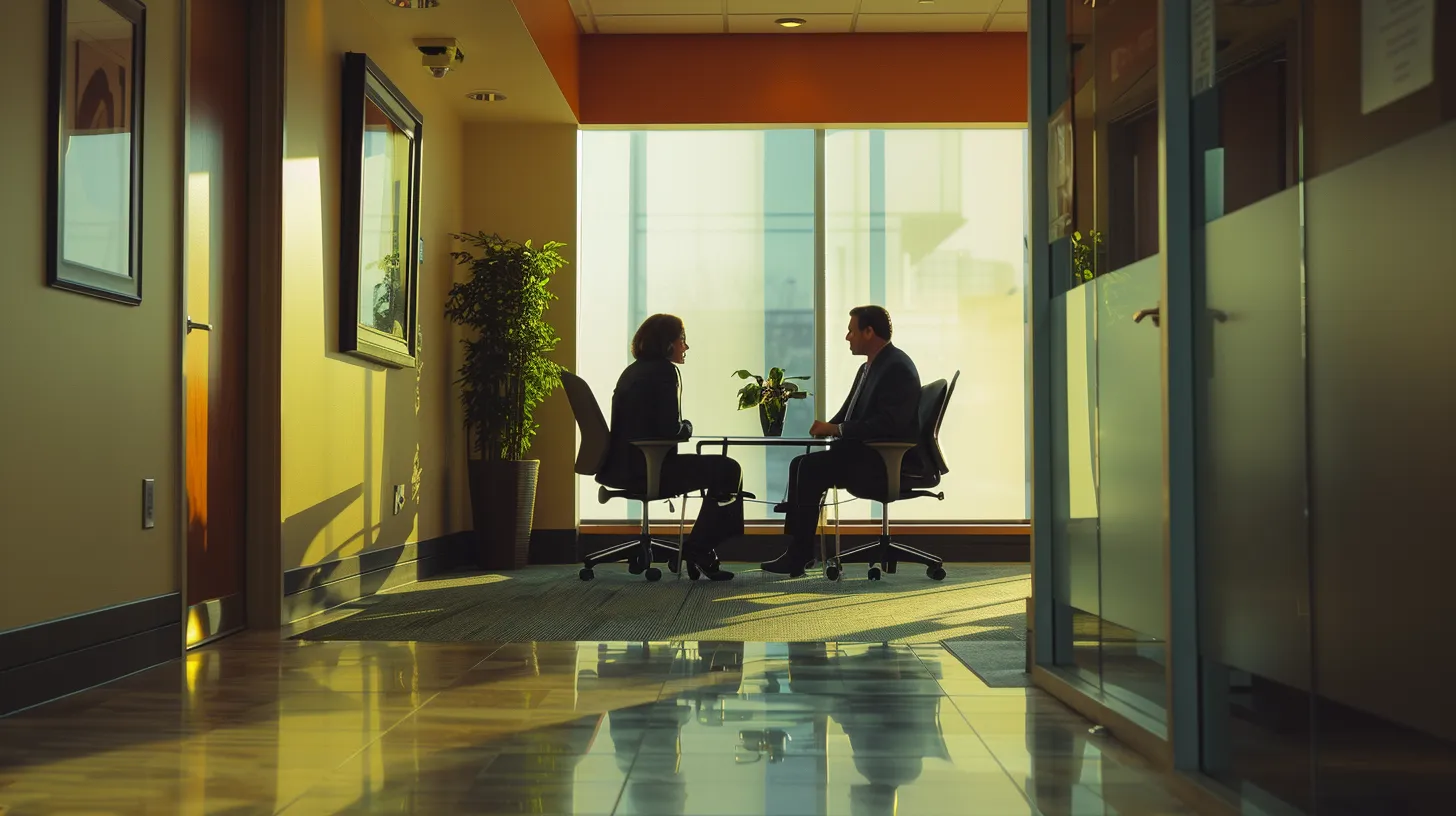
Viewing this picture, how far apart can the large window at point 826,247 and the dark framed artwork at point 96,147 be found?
453cm

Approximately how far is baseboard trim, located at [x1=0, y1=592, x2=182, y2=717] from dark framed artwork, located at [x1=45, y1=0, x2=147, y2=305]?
87cm

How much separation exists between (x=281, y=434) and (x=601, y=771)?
2.68 meters

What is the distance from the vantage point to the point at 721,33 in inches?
313

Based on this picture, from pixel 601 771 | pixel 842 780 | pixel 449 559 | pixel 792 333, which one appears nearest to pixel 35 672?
pixel 601 771

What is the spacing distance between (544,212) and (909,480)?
290cm

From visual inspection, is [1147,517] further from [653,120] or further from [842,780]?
[653,120]

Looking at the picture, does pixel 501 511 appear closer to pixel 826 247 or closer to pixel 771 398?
pixel 771 398

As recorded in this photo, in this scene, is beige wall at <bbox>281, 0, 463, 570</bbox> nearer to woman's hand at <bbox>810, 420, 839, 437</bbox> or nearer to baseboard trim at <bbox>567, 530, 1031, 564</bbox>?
baseboard trim at <bbox>567, 530, 1031, 564</bbox>

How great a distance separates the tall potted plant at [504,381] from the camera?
6973 millimetres

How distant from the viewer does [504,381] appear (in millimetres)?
6984

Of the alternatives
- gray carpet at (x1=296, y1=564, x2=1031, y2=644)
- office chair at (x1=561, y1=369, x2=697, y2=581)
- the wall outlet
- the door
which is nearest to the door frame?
the door

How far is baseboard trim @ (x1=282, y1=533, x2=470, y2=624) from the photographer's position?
4.84 m

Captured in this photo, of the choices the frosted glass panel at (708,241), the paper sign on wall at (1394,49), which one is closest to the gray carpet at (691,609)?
the frosted glass panel at (708,241)

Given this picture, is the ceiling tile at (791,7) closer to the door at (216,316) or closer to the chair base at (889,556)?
the chair base at (889,556)
